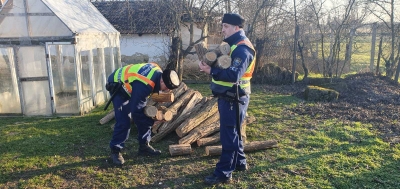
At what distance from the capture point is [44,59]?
7.29 metres

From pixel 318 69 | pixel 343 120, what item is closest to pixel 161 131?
pixel 343 120

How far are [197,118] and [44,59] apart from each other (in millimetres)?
4249

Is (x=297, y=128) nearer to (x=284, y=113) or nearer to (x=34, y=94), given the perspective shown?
(x=284, y=113)

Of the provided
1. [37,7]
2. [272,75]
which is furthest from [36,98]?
[272,75]

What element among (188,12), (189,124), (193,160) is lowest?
(193,160)

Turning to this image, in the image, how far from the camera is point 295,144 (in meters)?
5.62

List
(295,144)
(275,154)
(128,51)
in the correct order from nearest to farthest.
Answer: (275,154), (295,144), (128,51)

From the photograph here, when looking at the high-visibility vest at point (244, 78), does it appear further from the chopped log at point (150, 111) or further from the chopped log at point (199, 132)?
the chopped log at point (199, 132)

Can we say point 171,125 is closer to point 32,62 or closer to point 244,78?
point 244,78

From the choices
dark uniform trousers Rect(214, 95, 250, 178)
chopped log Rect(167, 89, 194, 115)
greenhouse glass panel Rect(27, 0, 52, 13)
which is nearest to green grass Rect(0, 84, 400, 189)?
dark uniform trousers Rect(214, 95, 250, 178)

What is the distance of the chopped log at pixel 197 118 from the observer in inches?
219

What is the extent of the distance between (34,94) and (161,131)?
385 cm

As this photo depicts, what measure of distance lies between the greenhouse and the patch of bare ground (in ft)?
19.0

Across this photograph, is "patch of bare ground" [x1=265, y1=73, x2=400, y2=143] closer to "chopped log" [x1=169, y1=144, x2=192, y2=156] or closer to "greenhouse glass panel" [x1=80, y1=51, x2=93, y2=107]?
"chopped log" [x1=169, y1=144, x2=192, y2=156]
